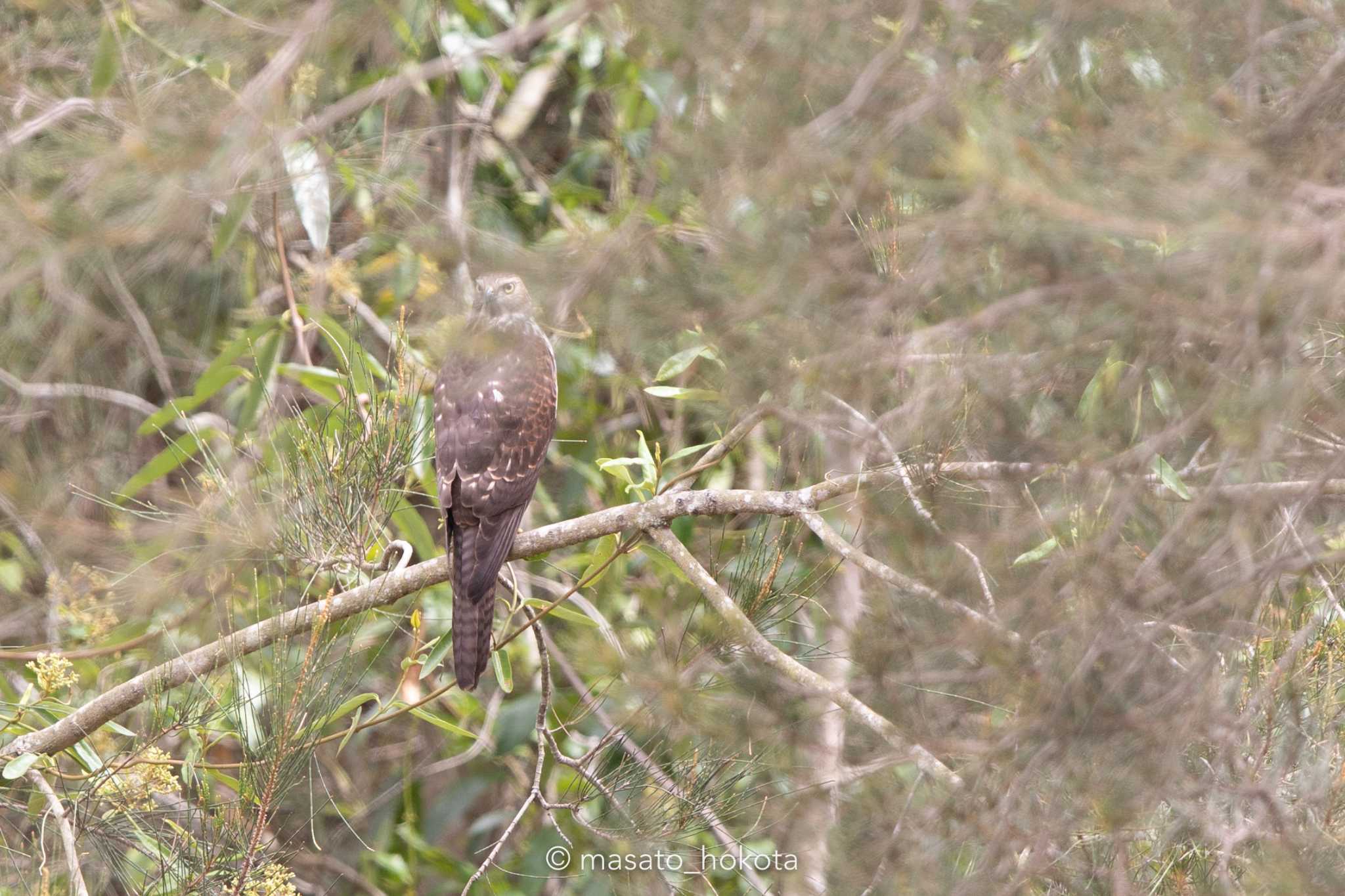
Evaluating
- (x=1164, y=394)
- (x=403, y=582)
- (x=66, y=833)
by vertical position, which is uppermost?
(x=1164, y=394)

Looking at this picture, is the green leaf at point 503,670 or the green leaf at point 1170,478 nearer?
the green leaf at point 1170,478

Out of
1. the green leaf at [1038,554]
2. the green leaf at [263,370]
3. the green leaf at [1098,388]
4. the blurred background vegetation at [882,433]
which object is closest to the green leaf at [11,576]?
the blurred background vegetation at [882,433]

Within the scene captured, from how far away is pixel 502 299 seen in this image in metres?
3.26

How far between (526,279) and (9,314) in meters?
2.96

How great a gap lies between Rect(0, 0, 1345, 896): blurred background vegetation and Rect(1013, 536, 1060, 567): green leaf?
0.02 meters

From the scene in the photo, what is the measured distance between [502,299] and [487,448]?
1.45ft

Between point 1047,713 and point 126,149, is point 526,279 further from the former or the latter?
point 1047,713

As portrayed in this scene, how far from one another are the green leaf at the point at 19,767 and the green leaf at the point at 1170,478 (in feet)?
6.28

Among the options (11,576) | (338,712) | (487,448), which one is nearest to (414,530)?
(487,448)

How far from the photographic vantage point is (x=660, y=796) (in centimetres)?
239

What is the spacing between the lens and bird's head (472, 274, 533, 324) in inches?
124

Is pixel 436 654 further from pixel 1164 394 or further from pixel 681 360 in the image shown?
pixel 1164 394

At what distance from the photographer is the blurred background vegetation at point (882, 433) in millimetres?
1485

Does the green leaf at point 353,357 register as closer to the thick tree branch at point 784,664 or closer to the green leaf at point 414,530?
the green leaf at point 414,530
